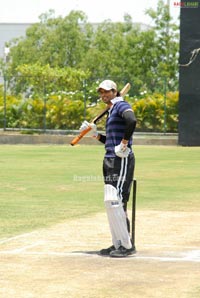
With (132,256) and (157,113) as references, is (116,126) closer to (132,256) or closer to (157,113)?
(132,256)

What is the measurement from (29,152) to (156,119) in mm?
8373

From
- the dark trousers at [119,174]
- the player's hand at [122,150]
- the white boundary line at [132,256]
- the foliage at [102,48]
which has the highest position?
the player's hand at [122,150]

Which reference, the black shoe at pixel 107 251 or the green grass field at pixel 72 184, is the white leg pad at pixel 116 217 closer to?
the black shoe at pixel 107 251

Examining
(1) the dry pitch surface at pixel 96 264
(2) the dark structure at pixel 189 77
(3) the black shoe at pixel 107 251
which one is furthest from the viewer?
(2) the dark structure at pixel 189 77

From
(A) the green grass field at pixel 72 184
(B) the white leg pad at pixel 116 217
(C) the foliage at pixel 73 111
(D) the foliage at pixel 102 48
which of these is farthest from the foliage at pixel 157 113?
(B) the white leg pad at pixel 116 217

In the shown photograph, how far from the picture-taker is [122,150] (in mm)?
11523

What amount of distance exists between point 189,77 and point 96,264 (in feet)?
85.7

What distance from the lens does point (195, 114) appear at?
119 feet

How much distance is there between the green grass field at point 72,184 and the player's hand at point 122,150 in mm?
2736

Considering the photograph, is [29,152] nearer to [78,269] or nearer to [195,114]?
[195,114]

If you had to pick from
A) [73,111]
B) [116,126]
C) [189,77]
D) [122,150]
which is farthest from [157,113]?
[122,150]

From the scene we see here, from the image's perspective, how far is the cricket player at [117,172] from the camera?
11648 millimetres

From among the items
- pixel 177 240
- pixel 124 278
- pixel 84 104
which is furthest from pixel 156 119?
pixel 124 278

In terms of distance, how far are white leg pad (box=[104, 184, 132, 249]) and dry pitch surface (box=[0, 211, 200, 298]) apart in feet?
0.78
